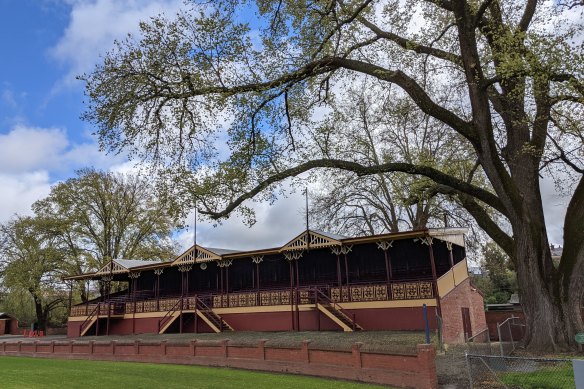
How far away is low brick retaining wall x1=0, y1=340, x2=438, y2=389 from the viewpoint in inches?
492

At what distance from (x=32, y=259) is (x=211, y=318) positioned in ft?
77.1

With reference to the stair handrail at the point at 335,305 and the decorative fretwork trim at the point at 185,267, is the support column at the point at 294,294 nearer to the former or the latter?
the stair handrail at the point at 335,305

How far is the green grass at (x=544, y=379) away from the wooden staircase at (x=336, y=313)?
10875 millimetres

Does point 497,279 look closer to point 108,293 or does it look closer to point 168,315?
point 168,315

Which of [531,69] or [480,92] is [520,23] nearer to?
[480,92]

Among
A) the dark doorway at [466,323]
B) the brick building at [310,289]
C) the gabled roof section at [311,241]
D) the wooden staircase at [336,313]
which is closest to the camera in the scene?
the brick building at [310,289]

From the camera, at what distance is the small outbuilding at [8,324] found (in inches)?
2148

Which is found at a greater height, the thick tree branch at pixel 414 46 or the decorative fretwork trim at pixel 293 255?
the thick tree branch at pixel 414 46

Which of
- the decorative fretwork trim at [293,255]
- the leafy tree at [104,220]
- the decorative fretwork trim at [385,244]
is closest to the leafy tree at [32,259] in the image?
the leafy tree at [104,220]

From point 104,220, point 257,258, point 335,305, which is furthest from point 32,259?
point 335,305

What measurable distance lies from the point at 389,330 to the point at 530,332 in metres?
7.03

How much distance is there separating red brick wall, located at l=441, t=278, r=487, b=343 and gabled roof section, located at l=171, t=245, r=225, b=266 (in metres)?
13.6

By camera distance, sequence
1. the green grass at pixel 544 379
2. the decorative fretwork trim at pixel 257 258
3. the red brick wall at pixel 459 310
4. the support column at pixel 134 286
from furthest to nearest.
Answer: the support column at pixel 134 286, the decorative fretwork trim at pixel 257 258, the red brick wall at pixel 459 310, the green grass at pixel 544 379

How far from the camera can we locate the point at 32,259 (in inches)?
1672
